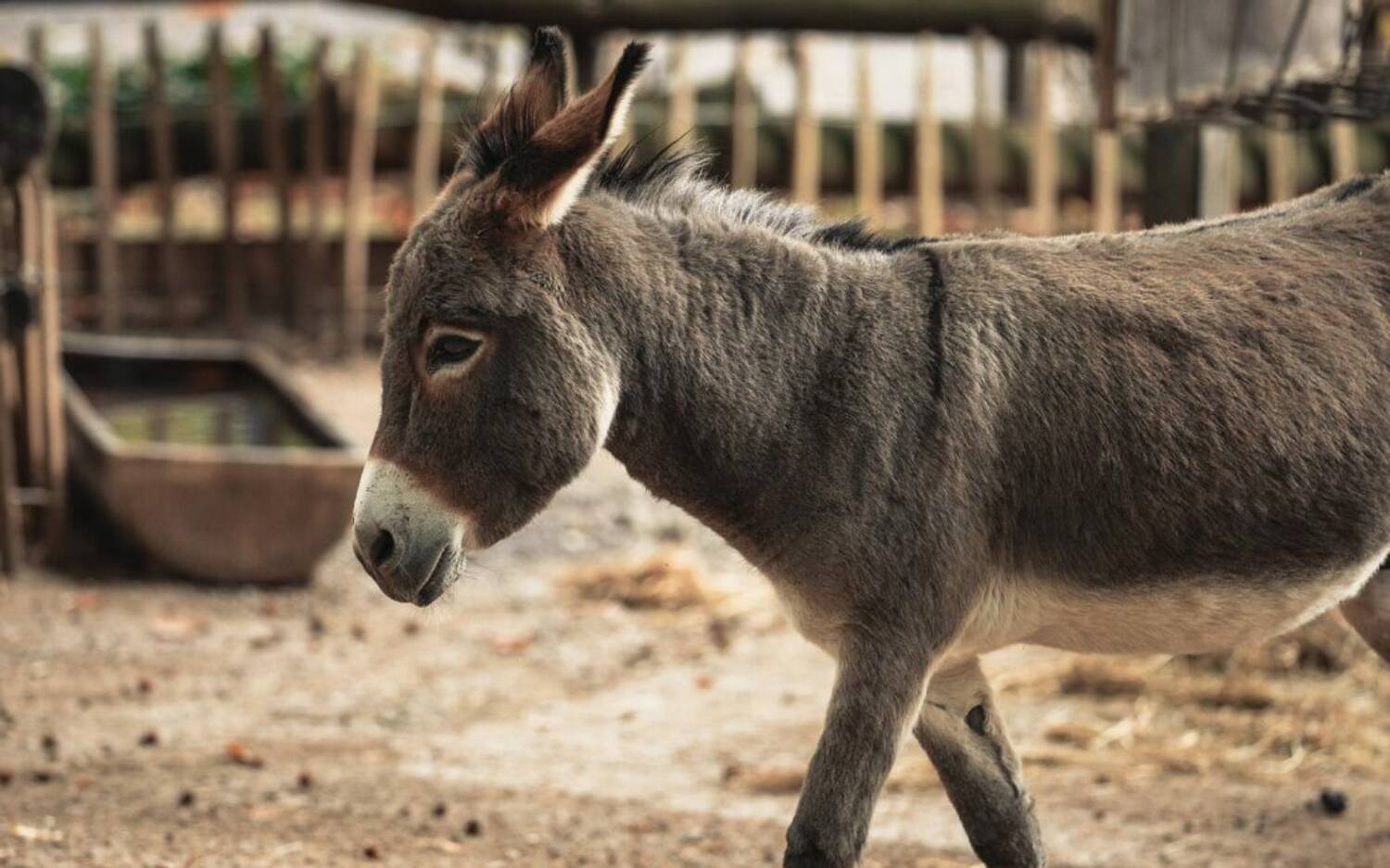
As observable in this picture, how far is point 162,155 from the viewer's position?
11.2 m

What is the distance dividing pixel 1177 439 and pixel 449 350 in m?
1.54

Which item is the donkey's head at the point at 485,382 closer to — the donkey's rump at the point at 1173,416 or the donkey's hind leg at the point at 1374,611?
the donkey's rump at the point at 1173,416

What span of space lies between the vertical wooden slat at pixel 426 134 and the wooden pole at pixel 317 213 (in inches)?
24.4

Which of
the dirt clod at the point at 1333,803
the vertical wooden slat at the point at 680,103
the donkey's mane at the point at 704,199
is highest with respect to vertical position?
the donkey's mane at the point at 704,199

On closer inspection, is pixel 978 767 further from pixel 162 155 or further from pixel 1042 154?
pixel 162 155

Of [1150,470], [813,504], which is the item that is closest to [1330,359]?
[1150,470]

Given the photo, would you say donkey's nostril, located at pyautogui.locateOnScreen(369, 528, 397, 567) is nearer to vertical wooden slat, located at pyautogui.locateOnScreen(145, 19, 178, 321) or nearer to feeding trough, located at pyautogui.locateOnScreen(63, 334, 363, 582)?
feeding trough, located at pyautogui.locateOnScreen(63, 334, 363, 582)

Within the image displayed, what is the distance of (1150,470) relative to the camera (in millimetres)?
3580

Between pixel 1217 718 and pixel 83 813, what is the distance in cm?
380

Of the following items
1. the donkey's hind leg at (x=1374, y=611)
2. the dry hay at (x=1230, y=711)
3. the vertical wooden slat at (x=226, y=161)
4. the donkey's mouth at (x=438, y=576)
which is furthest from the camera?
the vertical wooden slat at (x=226, y=161)

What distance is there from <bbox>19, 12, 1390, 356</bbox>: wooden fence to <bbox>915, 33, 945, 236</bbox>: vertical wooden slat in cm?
1

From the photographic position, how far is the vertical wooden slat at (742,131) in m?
11.6

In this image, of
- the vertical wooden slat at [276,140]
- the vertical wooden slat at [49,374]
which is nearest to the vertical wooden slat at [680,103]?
the vertical wooden slat at [276,140]

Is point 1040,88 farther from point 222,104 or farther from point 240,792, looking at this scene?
point 240,792
